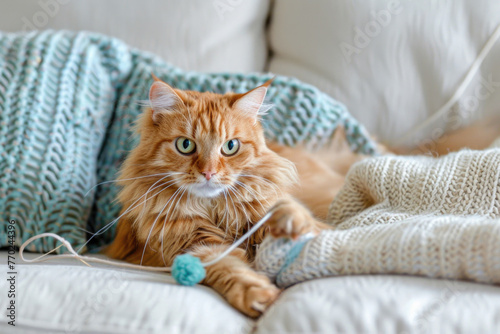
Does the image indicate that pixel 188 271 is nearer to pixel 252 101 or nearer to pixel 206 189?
pixel 206 189

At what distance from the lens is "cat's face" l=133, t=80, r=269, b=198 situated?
1104 millimetres

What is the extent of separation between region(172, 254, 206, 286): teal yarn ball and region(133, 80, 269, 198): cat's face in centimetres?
24

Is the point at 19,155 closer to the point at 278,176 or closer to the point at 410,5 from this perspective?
the point at 278,176

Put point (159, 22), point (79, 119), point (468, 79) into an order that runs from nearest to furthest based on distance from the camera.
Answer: point (79, 119) → point (468, 79) → point (159, 22)

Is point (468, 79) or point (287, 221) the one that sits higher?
point (468, 79)

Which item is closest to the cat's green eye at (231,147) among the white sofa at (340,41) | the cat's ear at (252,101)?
the cat's ear at (252,101)

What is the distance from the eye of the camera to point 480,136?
161 centimetres

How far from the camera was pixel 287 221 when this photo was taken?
875mm

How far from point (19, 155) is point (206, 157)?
753mm

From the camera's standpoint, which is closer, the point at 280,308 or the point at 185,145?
the point at 280,308

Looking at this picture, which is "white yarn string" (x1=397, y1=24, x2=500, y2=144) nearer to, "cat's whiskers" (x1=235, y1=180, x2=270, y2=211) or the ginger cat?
the ginger cat
